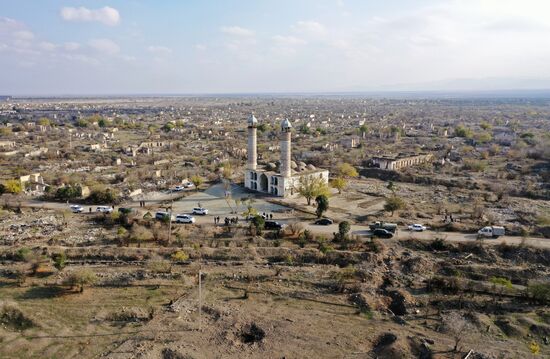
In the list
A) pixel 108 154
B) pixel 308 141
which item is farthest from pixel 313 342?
pixel 308 141

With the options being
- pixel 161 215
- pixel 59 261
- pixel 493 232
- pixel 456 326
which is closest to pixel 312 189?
pixel 161 215

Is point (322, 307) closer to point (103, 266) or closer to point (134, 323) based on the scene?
point (134, 323)

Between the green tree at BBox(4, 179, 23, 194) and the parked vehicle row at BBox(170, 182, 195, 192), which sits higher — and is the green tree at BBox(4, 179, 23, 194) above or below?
above

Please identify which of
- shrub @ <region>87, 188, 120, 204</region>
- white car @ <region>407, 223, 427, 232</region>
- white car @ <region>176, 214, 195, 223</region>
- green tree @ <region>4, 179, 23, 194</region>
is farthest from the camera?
green tree @ <region>4, 179, 23, 194</region>

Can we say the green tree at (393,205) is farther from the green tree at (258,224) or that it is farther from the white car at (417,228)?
the green tree at (258,224)

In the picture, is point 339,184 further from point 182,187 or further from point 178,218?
point 178,218

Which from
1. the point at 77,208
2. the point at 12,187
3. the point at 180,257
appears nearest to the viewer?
the point at 180,257

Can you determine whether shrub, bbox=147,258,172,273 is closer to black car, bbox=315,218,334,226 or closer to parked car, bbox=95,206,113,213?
parked car, bbox=95,206,113,213

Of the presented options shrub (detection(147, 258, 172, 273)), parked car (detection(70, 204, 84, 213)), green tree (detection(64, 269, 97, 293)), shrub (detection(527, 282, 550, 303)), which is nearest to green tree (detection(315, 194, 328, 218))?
shrub (detection(147, 258, 172, 273))
